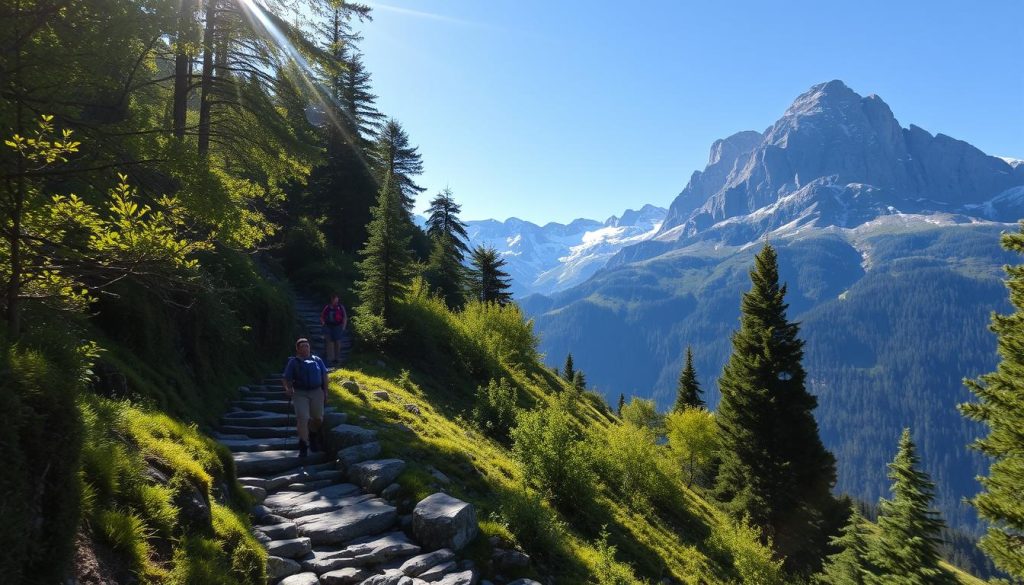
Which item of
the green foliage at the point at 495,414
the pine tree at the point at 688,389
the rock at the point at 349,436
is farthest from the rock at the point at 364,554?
the pine tree at the point at 688,389

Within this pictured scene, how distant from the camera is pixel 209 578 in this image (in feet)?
17.6

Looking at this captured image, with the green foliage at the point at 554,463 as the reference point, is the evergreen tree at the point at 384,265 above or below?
above

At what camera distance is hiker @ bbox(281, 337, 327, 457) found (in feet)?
35.5

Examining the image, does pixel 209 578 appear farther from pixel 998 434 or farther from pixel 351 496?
pixel 998 434

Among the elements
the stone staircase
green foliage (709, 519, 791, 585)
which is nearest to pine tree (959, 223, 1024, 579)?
green foliage (709, 519, 791, 585)

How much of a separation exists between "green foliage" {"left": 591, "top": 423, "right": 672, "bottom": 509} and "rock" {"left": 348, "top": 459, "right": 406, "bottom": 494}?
10.5 m

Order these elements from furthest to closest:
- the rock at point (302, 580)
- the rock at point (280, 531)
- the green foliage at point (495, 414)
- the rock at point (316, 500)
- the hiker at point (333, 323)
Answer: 1. the hiker at point (333, 323)
2. the green foliage at point (495, 414)
3. the rock at point (316, 500)
4. the rock at point (280, 531)
5. the rock at point (302, 580)

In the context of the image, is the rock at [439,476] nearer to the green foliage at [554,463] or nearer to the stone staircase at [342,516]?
the stone staircase at [342,516]

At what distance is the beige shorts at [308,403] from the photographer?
35.6ft

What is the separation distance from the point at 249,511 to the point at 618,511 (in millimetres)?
11532

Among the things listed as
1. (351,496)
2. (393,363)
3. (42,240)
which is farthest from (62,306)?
(393,363)

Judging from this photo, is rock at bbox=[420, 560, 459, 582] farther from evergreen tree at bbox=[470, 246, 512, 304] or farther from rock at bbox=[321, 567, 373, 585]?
evergreen tree at bbox=[470, 246, 512, 304]

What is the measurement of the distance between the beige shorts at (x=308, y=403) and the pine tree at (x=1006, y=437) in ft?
62.6

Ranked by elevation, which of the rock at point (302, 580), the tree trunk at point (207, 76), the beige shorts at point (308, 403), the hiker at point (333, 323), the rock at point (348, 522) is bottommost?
the rock at point (302, 580)
